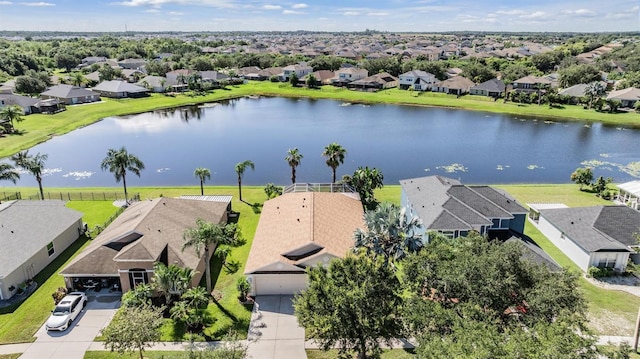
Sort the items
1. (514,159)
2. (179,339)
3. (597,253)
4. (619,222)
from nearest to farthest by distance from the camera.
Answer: (179,339) < (597,253) < (619,222) < (514,159)

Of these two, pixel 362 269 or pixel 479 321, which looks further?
pixel 362 269

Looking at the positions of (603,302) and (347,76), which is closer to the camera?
(603,302)

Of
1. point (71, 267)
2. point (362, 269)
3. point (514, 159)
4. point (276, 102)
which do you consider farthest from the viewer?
point (276, 102)

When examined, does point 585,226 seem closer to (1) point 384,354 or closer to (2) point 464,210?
(2) point 464,210

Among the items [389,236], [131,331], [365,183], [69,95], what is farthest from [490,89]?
[131,331]

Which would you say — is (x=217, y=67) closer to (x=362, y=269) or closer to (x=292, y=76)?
(x=292, y=76)

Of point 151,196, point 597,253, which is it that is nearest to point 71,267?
point 151,196

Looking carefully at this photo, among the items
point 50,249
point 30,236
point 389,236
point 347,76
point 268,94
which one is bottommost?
point 50,249
